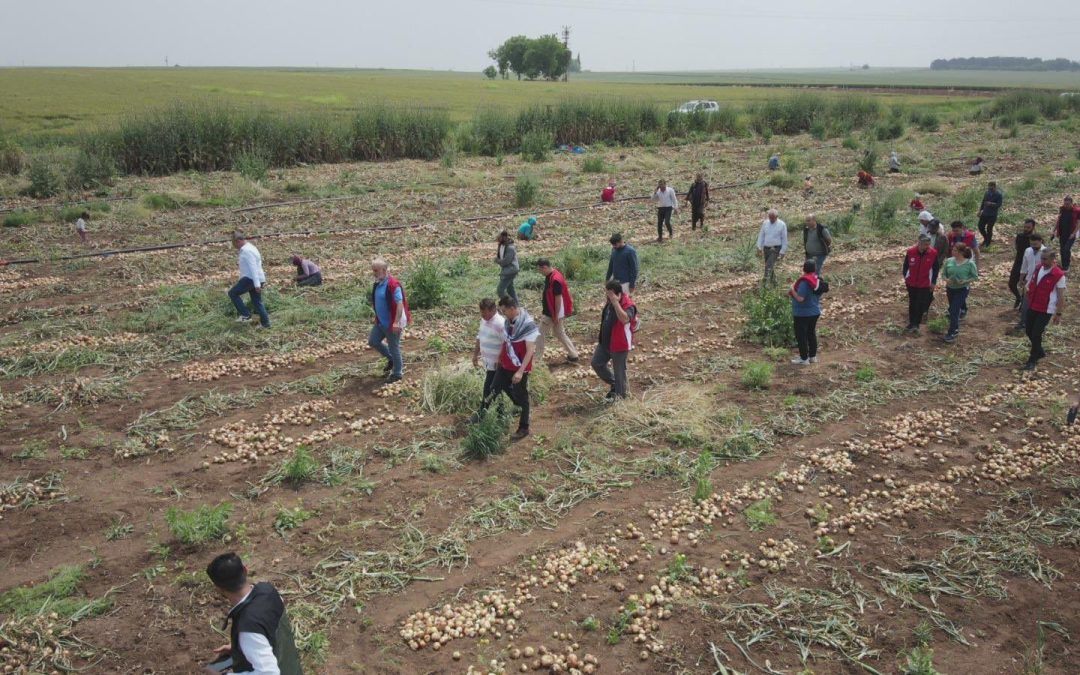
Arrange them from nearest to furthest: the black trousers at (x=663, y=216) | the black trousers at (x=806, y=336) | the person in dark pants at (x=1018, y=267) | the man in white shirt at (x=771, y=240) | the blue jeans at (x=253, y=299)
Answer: the black trousers at (x=806, y=336) → the blue jeans at (x=253, y=299) → the person in dark pants at (x=1018, y=267) → the man in white shirt at (x=771, y=240) → the black trousers at (x=663, y=216)

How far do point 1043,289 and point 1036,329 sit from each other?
1.83 feet

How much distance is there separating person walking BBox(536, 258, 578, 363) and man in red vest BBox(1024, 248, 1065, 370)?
604 centimetres

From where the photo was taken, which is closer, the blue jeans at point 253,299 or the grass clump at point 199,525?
the grass clump at point 199,525

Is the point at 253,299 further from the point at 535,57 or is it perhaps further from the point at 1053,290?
the point at 535,57

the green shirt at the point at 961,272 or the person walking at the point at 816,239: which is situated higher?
the person walking at the point at 816,239

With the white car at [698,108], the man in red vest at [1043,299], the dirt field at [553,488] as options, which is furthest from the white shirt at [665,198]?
the white car at [698,108]

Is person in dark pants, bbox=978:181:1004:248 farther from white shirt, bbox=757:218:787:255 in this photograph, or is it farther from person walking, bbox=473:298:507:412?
person walking, bbox=473:298:507:412

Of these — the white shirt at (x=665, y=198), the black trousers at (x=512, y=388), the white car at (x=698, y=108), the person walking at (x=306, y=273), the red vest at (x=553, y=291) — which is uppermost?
the white car at (x=698, y=108)

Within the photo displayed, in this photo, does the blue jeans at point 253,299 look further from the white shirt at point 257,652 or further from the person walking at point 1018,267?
the person walking at point 1018,267

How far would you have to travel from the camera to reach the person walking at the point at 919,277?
10953 millimetres

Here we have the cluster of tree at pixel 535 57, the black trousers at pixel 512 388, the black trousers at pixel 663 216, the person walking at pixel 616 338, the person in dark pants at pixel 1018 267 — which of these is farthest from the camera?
the cluster of tree at pixel 535 57

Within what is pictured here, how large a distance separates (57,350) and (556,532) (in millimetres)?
8414

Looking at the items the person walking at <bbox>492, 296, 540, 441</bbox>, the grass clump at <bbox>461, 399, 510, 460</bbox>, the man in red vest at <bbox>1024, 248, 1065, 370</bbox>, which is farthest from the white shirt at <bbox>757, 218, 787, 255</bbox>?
the grass clump at <bbox>461, 399, 510, 460</bbox>

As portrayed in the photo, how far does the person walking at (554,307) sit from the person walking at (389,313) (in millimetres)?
1852
